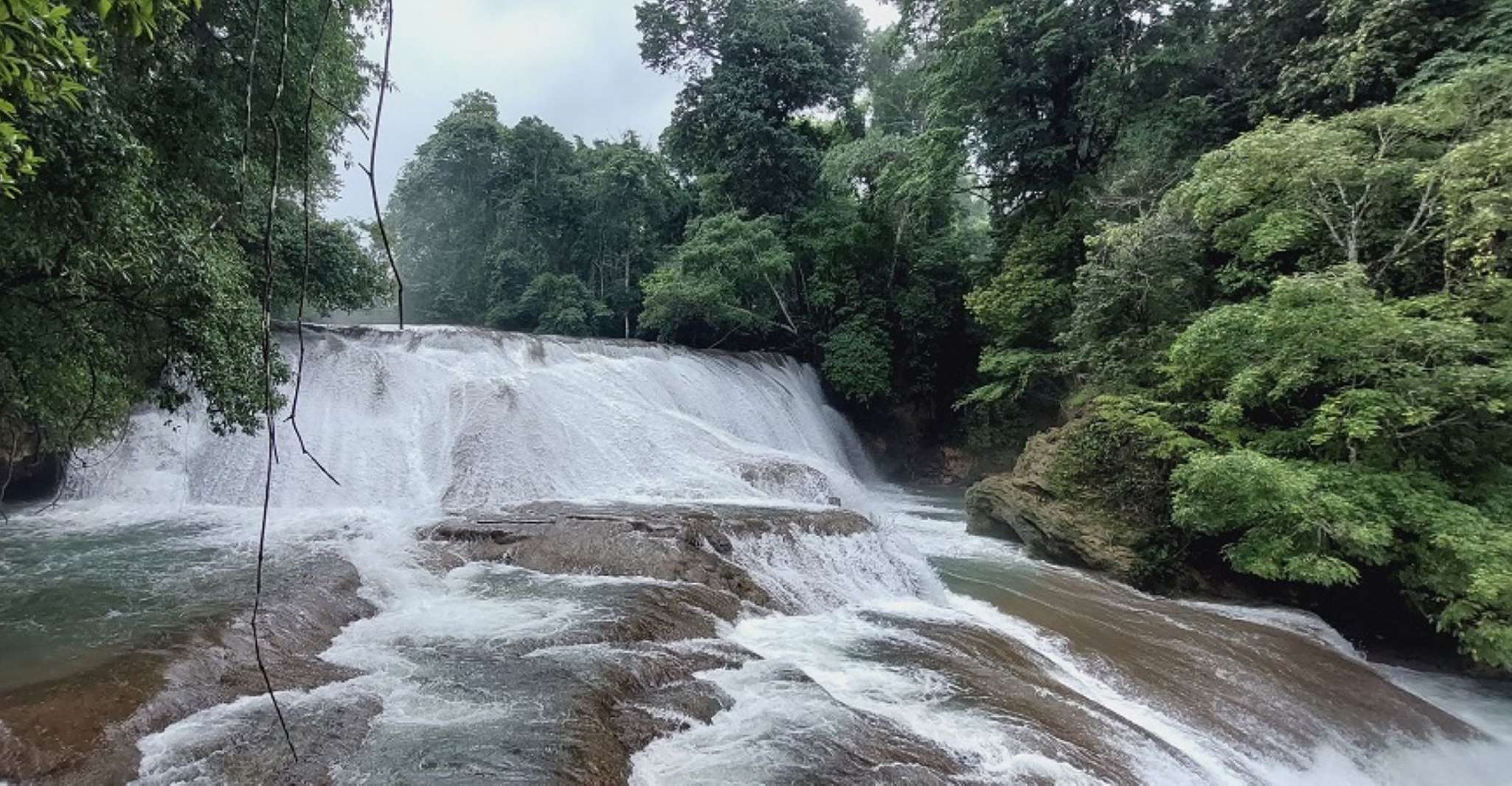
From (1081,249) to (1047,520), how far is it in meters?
6.14

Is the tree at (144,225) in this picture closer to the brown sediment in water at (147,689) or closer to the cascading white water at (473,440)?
the brown sediment in water at (147,689)

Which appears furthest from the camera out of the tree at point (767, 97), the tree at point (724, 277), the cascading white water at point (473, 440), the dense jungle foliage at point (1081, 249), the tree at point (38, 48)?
the tree at point (767, 97)

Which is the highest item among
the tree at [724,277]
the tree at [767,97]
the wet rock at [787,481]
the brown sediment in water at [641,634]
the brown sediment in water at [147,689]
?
the tree at [767,97]

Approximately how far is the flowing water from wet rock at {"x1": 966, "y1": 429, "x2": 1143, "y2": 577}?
34cm

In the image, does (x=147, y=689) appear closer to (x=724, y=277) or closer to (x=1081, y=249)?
(x=724, y=277)

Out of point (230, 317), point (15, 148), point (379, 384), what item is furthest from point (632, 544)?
point (379, 384)

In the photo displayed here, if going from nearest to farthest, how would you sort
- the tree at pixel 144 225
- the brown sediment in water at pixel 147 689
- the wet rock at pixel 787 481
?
the brown sediment in water at pixel 147 689, the tree at pixel 144 225, the wet rock at pixel 787 481

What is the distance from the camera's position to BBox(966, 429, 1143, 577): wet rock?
8133mm

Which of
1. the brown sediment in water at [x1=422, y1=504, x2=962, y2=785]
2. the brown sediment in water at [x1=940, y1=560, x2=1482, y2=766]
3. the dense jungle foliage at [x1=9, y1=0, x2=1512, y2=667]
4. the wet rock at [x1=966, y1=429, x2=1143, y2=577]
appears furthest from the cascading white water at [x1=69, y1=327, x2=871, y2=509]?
the brown sediment in water at [x1=940, y1=560, x2=1482, y2=766]

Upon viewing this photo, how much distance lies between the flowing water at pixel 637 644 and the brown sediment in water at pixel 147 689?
0.44ft

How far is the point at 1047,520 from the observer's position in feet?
29.0

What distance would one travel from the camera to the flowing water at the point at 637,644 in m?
3.60

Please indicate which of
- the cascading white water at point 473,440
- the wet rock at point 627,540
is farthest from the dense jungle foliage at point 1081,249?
the wet rock at point 627,540

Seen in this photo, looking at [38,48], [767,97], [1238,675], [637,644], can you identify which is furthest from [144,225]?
[767,97]
